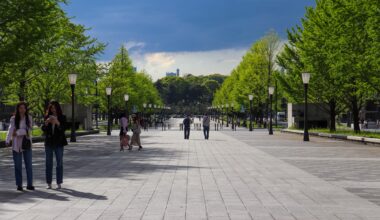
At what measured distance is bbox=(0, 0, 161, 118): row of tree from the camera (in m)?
20.4

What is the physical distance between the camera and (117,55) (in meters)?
65.4

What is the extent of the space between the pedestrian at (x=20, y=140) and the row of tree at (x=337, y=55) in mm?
18661

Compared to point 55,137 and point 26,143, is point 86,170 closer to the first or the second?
point 55,137

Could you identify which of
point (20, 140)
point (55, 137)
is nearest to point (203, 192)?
point (55, 137)

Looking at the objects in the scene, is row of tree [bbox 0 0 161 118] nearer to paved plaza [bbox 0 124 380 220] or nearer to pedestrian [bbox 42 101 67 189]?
paved plaza [bbox 0 124 380 220]

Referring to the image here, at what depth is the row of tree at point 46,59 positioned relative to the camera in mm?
20422

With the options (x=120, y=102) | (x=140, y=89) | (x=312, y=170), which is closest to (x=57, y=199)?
(x=312, y=170)

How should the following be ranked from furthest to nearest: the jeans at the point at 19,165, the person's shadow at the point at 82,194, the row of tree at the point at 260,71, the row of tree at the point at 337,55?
the row of tree at the point at 260,71 → the row of tree at the point at 337,55 → the jeans at the point at 19,165 → the person's shadow at the point at 82,194

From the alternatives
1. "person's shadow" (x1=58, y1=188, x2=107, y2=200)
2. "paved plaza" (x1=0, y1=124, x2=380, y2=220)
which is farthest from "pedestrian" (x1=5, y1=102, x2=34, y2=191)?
"person's shadow" (x1=58, y1=188, x2=107, y2=200)

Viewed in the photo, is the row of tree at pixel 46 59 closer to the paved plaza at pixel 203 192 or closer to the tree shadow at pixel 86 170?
the tree shadow at pixel 86 170

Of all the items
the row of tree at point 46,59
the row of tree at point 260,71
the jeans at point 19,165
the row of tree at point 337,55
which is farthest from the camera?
the row of tree at point 260,71

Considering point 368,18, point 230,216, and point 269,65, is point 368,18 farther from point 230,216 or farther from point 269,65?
point 269,65

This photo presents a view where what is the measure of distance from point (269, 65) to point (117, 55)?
19.3 metres

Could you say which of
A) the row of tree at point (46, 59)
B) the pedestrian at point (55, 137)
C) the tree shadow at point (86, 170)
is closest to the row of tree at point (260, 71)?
→ the row of tree at point (46, 59)
